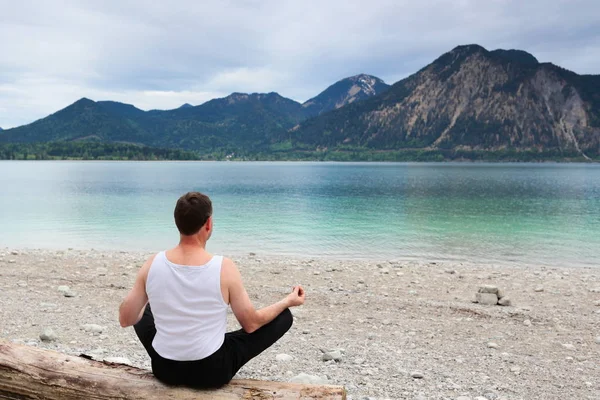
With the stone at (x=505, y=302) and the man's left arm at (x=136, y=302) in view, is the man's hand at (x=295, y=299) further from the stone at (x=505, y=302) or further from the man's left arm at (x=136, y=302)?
the stone at (x=505, y=302)

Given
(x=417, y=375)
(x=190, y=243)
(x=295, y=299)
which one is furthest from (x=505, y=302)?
(x=190, y=243)

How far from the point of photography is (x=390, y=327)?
1138 centimetres

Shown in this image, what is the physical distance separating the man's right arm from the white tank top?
105 millimetres

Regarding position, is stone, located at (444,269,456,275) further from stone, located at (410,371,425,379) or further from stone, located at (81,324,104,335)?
stone, located at (81,324,104,335)

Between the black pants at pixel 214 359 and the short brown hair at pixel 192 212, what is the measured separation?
1.33m

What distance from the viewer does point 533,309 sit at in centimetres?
1340

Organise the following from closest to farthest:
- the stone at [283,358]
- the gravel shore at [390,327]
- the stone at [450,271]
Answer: the gravel shore at [390,327] → the stone at [283,358] → the stone at [450,271]

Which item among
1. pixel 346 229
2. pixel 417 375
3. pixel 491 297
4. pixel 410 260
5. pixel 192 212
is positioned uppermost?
pixel 192 212

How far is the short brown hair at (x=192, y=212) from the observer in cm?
468

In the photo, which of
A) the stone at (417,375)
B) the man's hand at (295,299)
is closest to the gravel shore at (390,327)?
the stone at (417,375)

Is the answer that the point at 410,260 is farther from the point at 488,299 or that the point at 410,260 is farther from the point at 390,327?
the point at 390,327

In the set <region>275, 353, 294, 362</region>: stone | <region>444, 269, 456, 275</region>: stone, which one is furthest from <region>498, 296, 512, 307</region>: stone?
<region>275, 353, 294, 362</region>: stone

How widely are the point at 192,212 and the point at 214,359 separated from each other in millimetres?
1563

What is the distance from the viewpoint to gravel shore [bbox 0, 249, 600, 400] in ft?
26.5
